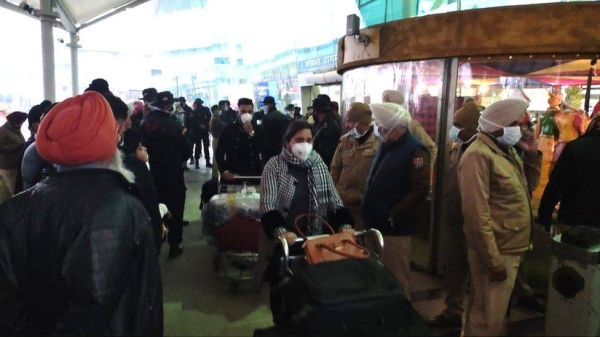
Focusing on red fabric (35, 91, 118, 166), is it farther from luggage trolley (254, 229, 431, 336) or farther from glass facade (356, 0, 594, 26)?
glass facade (356, 0, 594, 26)

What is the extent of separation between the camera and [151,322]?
1783 mm

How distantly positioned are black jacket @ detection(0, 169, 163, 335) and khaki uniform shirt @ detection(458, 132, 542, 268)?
2.11 metres

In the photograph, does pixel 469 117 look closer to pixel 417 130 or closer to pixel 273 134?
pixel 417 130

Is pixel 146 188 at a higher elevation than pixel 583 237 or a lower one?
higher

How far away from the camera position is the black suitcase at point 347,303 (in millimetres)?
1835

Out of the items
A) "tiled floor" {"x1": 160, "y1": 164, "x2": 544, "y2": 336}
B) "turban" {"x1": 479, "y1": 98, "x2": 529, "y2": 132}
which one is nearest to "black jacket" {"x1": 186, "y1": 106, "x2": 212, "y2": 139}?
"tiled floor" {"x1": 160, "y1": 164, "x2": 544, "y2": 336}

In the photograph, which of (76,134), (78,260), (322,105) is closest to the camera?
(78,260)

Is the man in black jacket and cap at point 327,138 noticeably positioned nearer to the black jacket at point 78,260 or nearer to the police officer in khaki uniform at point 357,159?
the police officer in khaki uniform at point 357,159

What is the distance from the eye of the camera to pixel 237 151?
607cm

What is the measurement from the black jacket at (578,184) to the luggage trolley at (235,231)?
2622 mm

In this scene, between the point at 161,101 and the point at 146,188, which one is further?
the point at 161,101

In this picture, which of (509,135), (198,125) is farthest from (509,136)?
(198,125)

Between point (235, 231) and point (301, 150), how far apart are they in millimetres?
1619

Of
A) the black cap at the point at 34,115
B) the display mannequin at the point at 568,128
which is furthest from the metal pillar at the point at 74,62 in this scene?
the display mannequin at the point at 568,128
